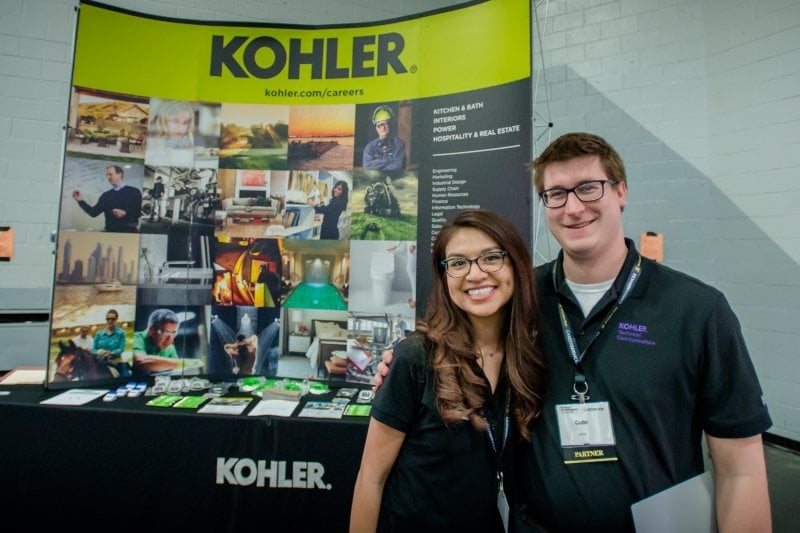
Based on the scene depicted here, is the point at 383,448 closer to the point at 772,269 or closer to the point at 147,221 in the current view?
the point at 147,221

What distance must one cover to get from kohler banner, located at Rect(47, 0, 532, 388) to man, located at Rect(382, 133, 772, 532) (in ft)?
3.51

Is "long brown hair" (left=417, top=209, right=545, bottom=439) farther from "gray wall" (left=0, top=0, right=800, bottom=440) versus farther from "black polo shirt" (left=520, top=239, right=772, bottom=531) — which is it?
"gray wall" (left=0, top=0, right=800, bottom=440)

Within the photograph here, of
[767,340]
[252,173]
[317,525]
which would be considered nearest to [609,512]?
[317,525]

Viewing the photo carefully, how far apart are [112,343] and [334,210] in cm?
140

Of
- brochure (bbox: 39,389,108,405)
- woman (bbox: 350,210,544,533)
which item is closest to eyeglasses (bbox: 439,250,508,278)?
woman (bbox: 350,210,544,533)

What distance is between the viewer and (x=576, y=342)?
105cm

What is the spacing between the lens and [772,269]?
271 cm

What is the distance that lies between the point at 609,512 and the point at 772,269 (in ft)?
8.97

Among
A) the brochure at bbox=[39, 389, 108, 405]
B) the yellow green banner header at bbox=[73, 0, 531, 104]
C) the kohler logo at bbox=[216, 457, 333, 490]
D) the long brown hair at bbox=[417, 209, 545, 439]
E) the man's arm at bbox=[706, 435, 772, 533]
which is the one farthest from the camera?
the yellow green banner header at bbox=[73, 0, 531, 104]

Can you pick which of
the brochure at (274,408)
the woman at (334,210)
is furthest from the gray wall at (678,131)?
the brochure at (274,408)

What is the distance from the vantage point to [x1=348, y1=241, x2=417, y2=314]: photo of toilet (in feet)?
7.15

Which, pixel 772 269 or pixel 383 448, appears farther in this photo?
pixel 772 269

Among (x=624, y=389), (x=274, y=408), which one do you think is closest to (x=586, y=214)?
(x=624, y=389)

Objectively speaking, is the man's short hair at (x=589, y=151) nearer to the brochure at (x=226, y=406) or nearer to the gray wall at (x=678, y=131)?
the brochure at (x=226, y=406)
